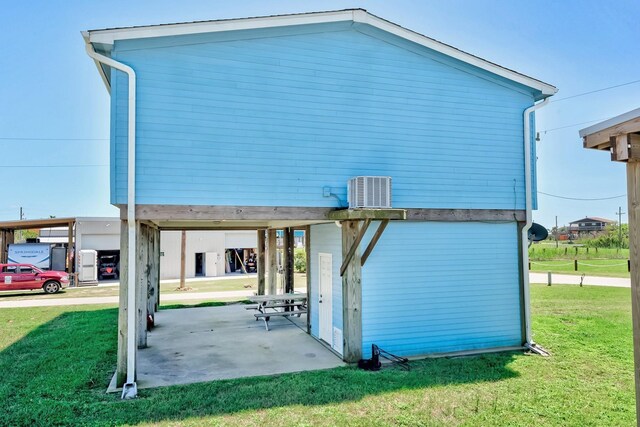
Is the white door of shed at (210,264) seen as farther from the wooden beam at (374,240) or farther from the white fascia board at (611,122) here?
the white fascia board at (611,122)

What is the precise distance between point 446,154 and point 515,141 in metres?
1.86

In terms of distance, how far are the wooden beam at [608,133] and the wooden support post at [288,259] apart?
10580mm

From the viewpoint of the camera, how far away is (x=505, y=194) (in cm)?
907

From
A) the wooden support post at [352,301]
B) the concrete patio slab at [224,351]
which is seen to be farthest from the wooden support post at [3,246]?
the wooden support post at [352,301]

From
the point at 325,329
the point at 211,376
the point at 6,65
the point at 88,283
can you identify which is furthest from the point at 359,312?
the point at 6,65

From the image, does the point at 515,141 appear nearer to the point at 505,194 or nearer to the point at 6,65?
the point at 505,194

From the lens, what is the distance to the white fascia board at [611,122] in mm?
3279

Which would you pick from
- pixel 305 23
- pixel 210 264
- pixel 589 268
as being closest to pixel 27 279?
pixel 210 264

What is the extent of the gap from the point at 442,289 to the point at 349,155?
3.45 m

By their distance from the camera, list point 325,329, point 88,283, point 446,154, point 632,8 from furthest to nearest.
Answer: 1. point 88,283
2. point 632,8
3. point 325,329
4. point 446,154

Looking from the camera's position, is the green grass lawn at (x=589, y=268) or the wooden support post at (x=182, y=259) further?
the green grass lawn at (x=589, y=268)

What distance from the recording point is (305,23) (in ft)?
25.0

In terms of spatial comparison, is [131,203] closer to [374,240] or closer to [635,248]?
[374,240]

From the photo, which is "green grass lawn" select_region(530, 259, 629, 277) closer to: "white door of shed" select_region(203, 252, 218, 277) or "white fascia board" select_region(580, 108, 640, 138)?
"white door of shed" select_region(203, 252, 218, 277)
